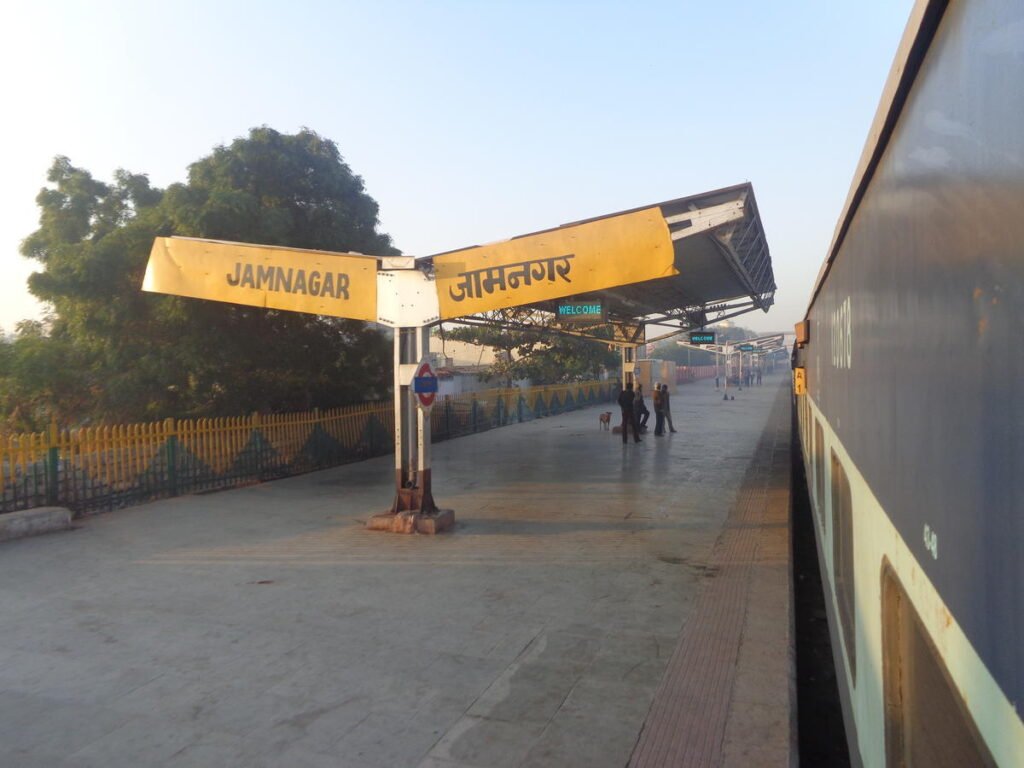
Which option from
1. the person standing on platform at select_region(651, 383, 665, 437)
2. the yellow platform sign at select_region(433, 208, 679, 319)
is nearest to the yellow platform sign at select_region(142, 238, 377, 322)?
the yellow platform sign at select_region(433, 208, 679, 319)

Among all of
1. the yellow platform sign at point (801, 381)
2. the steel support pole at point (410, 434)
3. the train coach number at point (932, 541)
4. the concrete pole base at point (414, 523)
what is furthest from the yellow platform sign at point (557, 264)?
the train coach number at point (932, 541)

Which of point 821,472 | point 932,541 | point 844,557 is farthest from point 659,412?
point 932,541

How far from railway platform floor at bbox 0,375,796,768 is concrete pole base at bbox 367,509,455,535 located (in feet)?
0.77

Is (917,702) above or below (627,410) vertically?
below

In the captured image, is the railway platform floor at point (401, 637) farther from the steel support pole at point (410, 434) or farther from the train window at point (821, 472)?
the train window at point (821, 472)

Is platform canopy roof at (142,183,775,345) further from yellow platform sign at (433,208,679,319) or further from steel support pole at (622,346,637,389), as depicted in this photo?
steel support pole at (622,346,637,389)

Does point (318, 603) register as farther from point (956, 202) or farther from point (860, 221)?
point (956, 202)

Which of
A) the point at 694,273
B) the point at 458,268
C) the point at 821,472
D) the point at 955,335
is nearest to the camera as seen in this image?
the point at 955,335

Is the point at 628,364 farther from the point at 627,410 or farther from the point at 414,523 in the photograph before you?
the point at 414,523

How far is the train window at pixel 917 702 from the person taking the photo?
4.31ft

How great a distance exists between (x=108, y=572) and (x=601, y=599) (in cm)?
474

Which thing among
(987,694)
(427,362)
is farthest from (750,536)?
(987,694)

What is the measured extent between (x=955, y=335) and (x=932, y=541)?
0.43 m

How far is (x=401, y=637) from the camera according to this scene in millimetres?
5629
